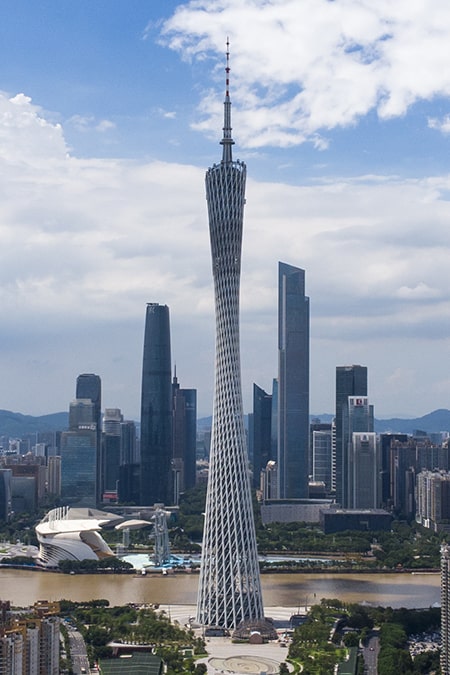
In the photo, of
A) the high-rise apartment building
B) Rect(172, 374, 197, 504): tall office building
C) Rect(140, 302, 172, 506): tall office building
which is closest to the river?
the high-rise apartment building

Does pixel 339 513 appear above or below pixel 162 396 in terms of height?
below

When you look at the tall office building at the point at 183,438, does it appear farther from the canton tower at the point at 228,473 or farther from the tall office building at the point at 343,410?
the canton tower at the point at 228,473

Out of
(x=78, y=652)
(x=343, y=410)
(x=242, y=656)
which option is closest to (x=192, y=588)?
(x=78, y=652)

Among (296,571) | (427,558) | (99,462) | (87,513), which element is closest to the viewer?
(296,571)

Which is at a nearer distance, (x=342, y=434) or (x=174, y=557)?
(x=174, y=557)

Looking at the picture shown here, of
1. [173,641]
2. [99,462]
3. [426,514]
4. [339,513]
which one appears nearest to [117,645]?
[173,641]

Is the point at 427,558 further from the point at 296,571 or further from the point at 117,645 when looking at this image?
the point at 117,645
